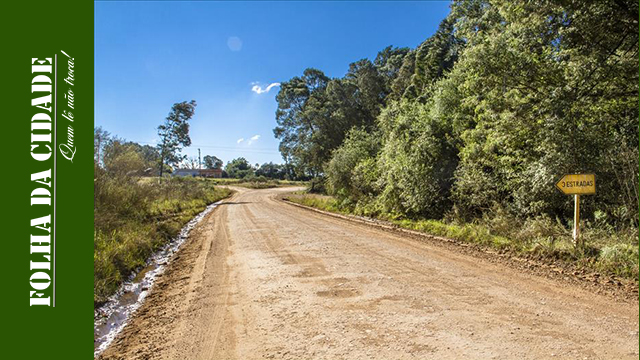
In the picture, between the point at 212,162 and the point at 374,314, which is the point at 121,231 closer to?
the point at 374,314

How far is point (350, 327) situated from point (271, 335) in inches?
34.7

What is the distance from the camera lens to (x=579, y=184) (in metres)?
5.88

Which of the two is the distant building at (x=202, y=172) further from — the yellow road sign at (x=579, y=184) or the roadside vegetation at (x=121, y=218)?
the yellow road sign at (x=579, y=184)

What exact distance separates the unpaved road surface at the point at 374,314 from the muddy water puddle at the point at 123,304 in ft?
0.63

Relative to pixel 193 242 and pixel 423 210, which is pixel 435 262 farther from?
pixel 193 242

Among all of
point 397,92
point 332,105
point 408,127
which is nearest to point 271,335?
point 408,127

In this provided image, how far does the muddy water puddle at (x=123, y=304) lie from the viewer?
4.13 m

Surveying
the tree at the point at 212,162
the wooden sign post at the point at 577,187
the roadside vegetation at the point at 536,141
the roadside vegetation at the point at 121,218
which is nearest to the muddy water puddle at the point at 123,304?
the roadside vegetation at the point at 121,218

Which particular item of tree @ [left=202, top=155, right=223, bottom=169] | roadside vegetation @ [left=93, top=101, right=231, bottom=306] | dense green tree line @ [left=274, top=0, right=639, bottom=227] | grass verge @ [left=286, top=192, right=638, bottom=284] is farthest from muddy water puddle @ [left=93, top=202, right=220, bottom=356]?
tree @ [left=202, top=155, right=223, bottom=169]

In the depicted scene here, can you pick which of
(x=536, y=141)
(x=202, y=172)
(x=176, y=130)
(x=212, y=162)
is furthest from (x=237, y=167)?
(x=536, y=141)

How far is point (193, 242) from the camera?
1024 centimetres

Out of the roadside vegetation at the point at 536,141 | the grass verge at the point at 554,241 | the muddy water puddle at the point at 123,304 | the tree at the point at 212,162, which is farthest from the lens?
the tree at the point at 212,162

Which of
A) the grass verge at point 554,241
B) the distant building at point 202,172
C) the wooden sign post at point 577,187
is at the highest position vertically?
the distant building at point 202,172

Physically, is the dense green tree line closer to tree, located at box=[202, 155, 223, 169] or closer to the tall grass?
the tall grass
